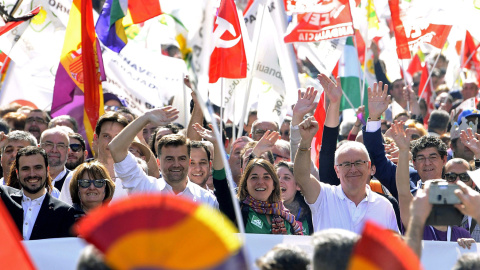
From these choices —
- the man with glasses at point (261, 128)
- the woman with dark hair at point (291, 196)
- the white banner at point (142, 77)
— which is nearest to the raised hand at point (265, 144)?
the woman with dark hair at point (291, 196)

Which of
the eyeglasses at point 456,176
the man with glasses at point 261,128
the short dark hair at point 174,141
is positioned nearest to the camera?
the short dark hair at point 174,141

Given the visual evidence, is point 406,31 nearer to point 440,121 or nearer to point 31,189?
point 440,121

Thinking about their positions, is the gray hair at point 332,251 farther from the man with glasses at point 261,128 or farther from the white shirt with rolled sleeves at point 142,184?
the man with glasses at point 261,128

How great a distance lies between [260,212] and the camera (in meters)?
5.93

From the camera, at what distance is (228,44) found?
8.38 m

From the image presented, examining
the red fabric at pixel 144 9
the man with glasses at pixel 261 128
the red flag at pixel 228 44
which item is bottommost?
the man with glasses at pixel 261 128

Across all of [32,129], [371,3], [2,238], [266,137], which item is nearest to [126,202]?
[2,238]

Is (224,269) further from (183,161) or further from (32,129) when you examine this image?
(32,129)

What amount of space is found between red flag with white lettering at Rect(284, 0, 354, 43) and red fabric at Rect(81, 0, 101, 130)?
84.0 inches

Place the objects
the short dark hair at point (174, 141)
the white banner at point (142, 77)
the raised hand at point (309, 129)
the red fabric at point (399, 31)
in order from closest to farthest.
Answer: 1. the raised hand at point (309, 129)
2. the short dark hair at point (174, 141)
3. the red fabric at point (399, 31)
4. the white banner at point (142, 77)

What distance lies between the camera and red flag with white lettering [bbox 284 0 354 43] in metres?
9.22

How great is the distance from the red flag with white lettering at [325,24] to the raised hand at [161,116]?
12.2ft

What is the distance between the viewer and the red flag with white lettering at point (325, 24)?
9.22 meters

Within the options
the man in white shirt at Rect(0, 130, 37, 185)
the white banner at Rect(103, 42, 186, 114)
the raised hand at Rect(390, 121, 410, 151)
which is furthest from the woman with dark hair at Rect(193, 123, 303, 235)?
the white banner at Rect(103, 42, 186, 114)
